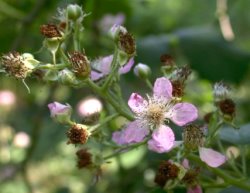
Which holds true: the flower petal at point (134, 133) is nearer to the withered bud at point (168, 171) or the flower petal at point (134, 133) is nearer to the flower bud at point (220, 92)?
the withered bud at point (168, 171)

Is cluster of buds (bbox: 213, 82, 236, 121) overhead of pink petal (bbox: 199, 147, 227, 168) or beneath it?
overhead

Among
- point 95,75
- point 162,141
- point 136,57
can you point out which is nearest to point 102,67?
point 95,75

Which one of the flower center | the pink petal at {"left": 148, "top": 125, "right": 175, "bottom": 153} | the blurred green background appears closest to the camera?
the pink petal at {"left": 148, "top": 125, "right": 175, "bottom": 153}

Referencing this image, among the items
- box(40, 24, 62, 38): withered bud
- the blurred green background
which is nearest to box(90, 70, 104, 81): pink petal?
box(40, 24, 62, 38): withered bud

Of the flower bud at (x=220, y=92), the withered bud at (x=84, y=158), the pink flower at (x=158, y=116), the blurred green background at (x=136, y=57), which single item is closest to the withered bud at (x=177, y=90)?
the pink flower at (x=158, y=116)

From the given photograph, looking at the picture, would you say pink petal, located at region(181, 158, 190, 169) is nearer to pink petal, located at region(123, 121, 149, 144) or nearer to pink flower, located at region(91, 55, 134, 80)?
pink petal, located at region(123, 121, 149, 144)

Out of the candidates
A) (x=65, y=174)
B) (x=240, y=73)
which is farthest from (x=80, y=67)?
(x=65, y=174)

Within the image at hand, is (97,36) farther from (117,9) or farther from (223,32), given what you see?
(223,32)
